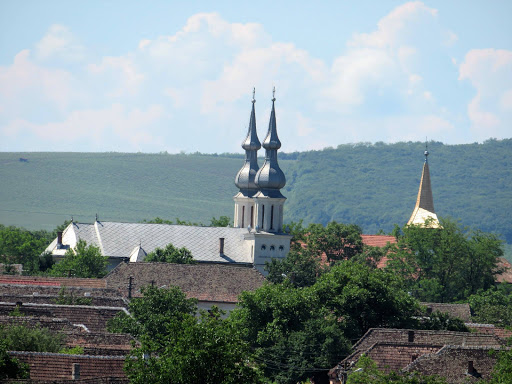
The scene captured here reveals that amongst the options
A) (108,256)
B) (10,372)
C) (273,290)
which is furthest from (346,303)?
(108,256)

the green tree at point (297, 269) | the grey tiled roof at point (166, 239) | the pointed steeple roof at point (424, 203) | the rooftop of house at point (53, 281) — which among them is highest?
the pointed steeple roof at point (424, 203)

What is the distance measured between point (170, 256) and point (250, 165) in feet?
75.2

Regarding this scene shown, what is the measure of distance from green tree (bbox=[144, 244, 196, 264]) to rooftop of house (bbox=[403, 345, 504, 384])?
54.0 metres

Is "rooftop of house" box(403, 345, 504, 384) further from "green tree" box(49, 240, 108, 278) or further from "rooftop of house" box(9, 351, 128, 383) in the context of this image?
"green tree" box(49, 240, 108, 278)

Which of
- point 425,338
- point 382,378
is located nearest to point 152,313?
point 425,338

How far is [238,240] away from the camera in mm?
113562

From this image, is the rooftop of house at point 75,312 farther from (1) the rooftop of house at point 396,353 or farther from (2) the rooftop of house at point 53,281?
(2) the rooftop of house at point 53,281

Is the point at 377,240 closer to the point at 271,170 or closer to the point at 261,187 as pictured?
the point at 271,170

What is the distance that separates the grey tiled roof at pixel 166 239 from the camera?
364 feet

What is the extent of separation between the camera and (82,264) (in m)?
97.4

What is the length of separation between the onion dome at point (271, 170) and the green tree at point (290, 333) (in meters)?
48.2

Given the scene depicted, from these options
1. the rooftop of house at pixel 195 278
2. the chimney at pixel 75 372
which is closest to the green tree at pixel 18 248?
the rooftop of house at pixel 195 278

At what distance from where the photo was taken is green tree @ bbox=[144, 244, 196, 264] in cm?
9869

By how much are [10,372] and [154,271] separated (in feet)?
155
